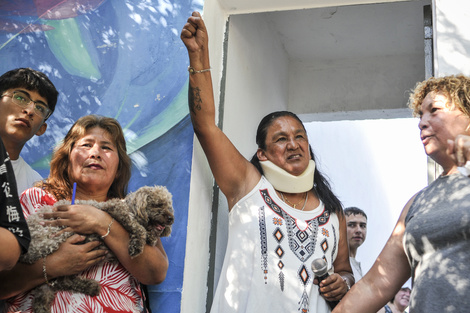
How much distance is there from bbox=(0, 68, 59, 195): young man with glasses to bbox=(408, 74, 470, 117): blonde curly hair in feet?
7.38

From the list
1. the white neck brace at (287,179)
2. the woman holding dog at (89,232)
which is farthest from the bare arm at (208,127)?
the woman holding dog at (89,232)

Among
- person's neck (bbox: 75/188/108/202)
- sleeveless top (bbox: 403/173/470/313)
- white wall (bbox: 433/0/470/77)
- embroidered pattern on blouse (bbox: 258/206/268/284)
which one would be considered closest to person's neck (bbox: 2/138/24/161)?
person's neck (bbox: 75/188/108/202)

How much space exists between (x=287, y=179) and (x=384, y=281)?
110 cm

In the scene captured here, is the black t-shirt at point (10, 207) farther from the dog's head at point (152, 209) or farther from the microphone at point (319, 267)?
the microphone at point (319, 267)

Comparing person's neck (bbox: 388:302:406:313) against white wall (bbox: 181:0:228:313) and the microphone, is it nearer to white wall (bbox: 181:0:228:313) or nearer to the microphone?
white wall (bbox: 181:0:228:313)

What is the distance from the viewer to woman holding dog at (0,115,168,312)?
3.11 metres

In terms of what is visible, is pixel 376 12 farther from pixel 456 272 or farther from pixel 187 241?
pixel 456 272

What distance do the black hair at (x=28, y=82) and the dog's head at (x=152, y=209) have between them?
1.12 metres

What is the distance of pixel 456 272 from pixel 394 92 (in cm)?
465

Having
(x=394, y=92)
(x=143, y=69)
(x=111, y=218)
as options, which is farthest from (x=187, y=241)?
(x=394, y=92)

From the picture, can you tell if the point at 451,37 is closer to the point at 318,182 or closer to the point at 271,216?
the point at 318,182

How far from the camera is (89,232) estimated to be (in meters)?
3.21

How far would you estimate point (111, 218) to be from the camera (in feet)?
10.6

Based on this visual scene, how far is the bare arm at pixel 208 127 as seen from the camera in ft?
13.7
